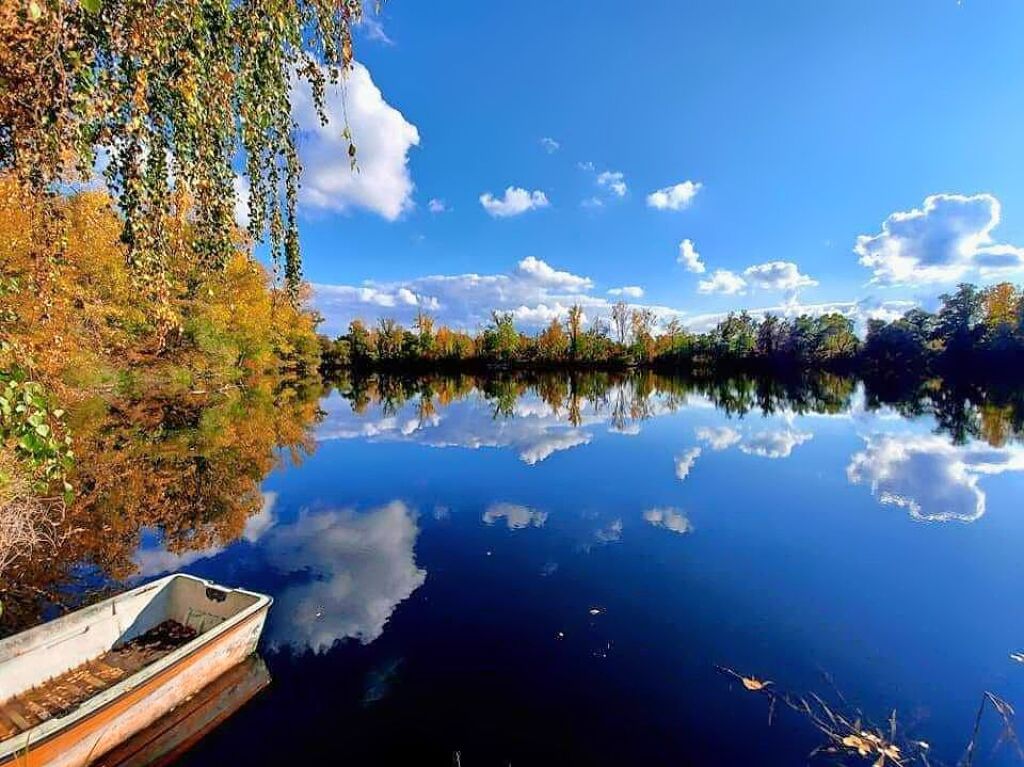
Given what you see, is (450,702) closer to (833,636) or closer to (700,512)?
(833,636)

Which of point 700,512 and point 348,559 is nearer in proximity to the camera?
point 348,559

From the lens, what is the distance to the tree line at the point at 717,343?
61938mm

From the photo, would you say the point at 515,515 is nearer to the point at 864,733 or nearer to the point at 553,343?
the point at 864,733

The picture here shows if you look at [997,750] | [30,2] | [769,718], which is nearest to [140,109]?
[30,2]

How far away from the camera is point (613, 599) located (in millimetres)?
7801

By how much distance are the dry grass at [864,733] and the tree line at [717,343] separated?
7354 centimetres

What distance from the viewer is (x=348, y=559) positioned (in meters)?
9.41

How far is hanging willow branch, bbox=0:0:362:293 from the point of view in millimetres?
2588

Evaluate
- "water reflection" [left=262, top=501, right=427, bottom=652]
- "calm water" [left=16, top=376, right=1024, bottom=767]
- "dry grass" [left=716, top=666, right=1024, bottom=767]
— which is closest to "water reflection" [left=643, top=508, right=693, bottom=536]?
"calm water" [left=16, top=376, right=1024, bottom=767]

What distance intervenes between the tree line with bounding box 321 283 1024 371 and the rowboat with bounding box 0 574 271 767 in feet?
239

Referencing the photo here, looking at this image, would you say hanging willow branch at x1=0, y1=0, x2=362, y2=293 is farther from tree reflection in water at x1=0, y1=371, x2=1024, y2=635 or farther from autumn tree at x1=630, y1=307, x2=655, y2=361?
autumn tree at x1=630, y1=307, x2=655, y2=361

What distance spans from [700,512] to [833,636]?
5.03m

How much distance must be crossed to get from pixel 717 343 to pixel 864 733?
7763 centimetres

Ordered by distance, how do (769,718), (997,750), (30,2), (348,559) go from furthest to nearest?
(348,559), (769,718), (997,750), (30,2)
